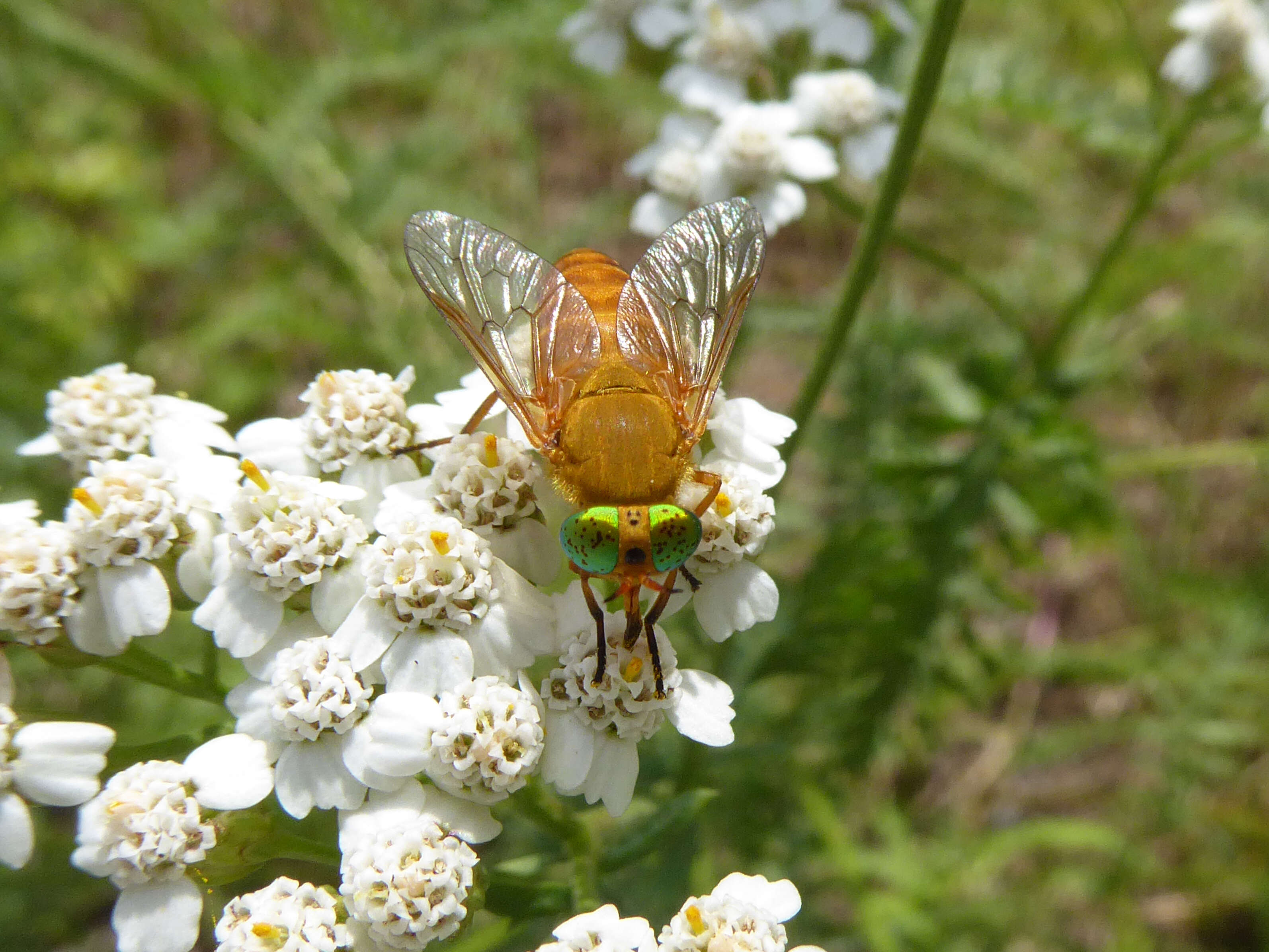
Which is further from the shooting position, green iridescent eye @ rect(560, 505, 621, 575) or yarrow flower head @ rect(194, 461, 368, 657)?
yarrow flower head @ rect(194, 461, 368, 657)

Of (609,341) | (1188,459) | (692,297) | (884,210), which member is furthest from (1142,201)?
(609,341)

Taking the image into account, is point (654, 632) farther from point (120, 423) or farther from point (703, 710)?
point (120, 423)

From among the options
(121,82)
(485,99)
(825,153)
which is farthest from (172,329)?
(825,153)

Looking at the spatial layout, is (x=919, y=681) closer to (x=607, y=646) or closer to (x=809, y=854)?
(x=809, y=854)

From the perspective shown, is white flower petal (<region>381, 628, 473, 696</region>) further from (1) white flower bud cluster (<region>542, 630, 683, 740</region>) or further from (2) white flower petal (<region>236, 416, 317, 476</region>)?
(2) white flower petal (<region>236, 416, 317, 476</region>)

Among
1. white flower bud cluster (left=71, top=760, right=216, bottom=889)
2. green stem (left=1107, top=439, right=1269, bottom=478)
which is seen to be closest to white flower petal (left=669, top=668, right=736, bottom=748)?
white flower bud cluster (left=71, top=760, right=216, bottom=889)

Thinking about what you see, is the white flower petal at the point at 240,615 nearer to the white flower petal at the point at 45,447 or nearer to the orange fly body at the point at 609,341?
the orange fly body at the point at 609,341

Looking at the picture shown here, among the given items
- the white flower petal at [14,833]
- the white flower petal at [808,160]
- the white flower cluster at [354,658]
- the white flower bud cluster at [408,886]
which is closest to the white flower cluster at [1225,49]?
the white flower petal at [808,160]
